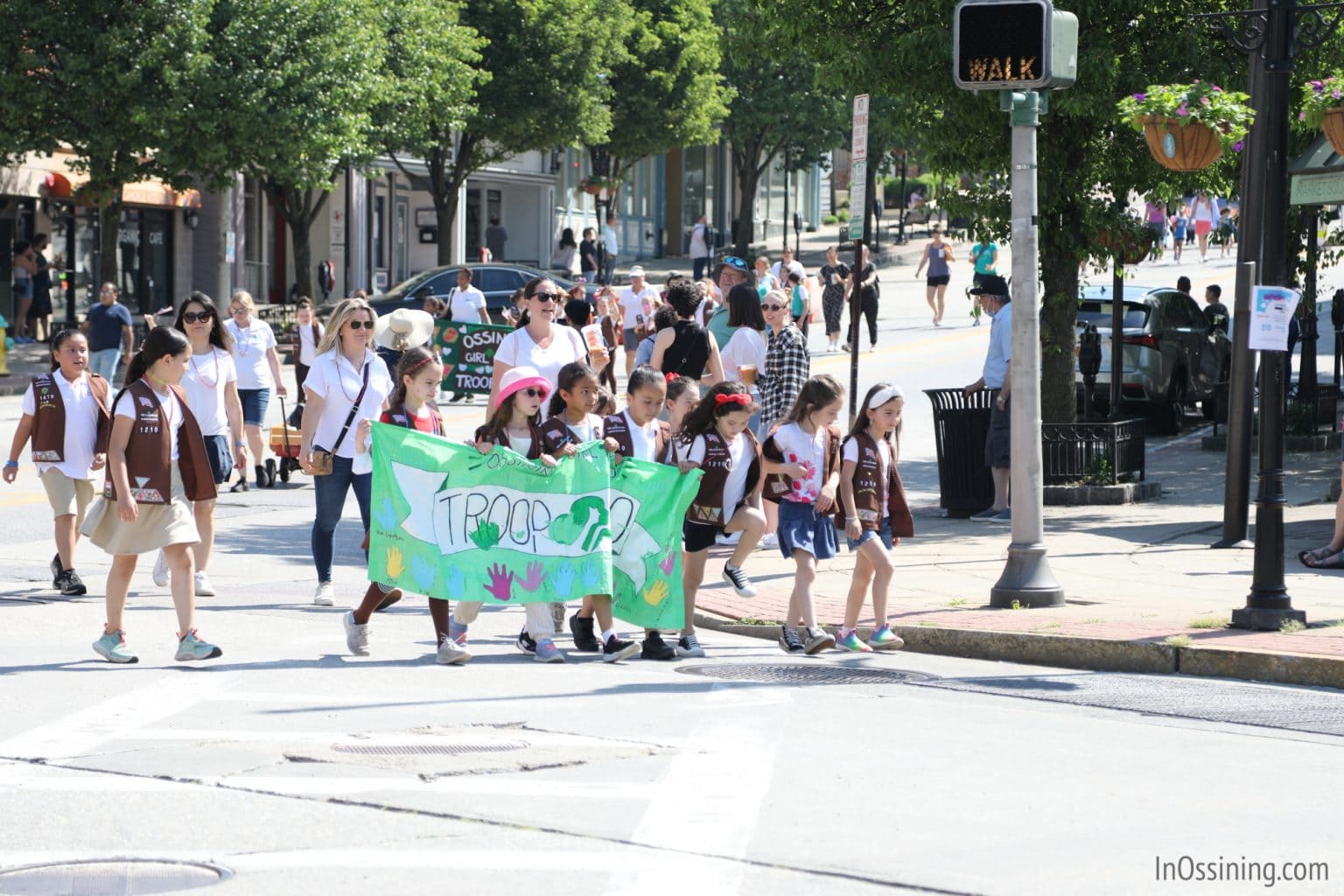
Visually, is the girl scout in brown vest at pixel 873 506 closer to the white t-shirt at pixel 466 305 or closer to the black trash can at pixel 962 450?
the black trash can at pixel 962 450

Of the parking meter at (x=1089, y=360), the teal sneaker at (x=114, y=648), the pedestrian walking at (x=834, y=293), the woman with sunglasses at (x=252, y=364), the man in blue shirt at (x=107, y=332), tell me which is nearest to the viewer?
the teal sneaker at (x=114, y=648)

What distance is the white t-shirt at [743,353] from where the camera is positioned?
567 inches

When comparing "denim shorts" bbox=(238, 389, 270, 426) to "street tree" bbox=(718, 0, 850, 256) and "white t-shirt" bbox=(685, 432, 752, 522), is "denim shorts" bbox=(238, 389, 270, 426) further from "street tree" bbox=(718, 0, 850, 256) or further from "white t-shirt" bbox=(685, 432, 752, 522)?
"street tree" bbox=(718, 0, 850, 256)

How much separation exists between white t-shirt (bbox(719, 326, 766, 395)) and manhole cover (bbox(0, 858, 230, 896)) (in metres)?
9.05

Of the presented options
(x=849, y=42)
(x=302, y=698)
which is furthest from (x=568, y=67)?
(x=302, y=698)

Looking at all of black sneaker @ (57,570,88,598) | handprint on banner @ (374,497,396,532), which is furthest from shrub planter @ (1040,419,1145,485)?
black sneaker @ (57,570,88,598)

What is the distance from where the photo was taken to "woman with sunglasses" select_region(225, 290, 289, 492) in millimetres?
16500

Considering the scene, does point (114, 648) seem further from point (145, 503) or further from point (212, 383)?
point (212, 383)

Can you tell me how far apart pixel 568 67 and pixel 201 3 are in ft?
46.9

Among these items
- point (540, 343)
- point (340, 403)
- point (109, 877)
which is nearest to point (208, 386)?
point (340, 403)

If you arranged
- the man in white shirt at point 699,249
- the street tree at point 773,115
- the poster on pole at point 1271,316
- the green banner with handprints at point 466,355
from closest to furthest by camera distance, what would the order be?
the poster on pole at point 1271,316
the green banner with handprints at point 466,355
the man in white shirt at point 699,249
the street tree at point 773,115

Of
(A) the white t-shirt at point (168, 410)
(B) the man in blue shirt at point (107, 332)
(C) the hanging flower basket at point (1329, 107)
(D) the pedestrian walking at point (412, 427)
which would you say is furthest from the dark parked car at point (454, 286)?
(A) the white t-shirt at point (168, 410)

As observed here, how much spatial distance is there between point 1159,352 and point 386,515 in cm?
1376

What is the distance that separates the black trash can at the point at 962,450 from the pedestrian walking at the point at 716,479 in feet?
17.7
